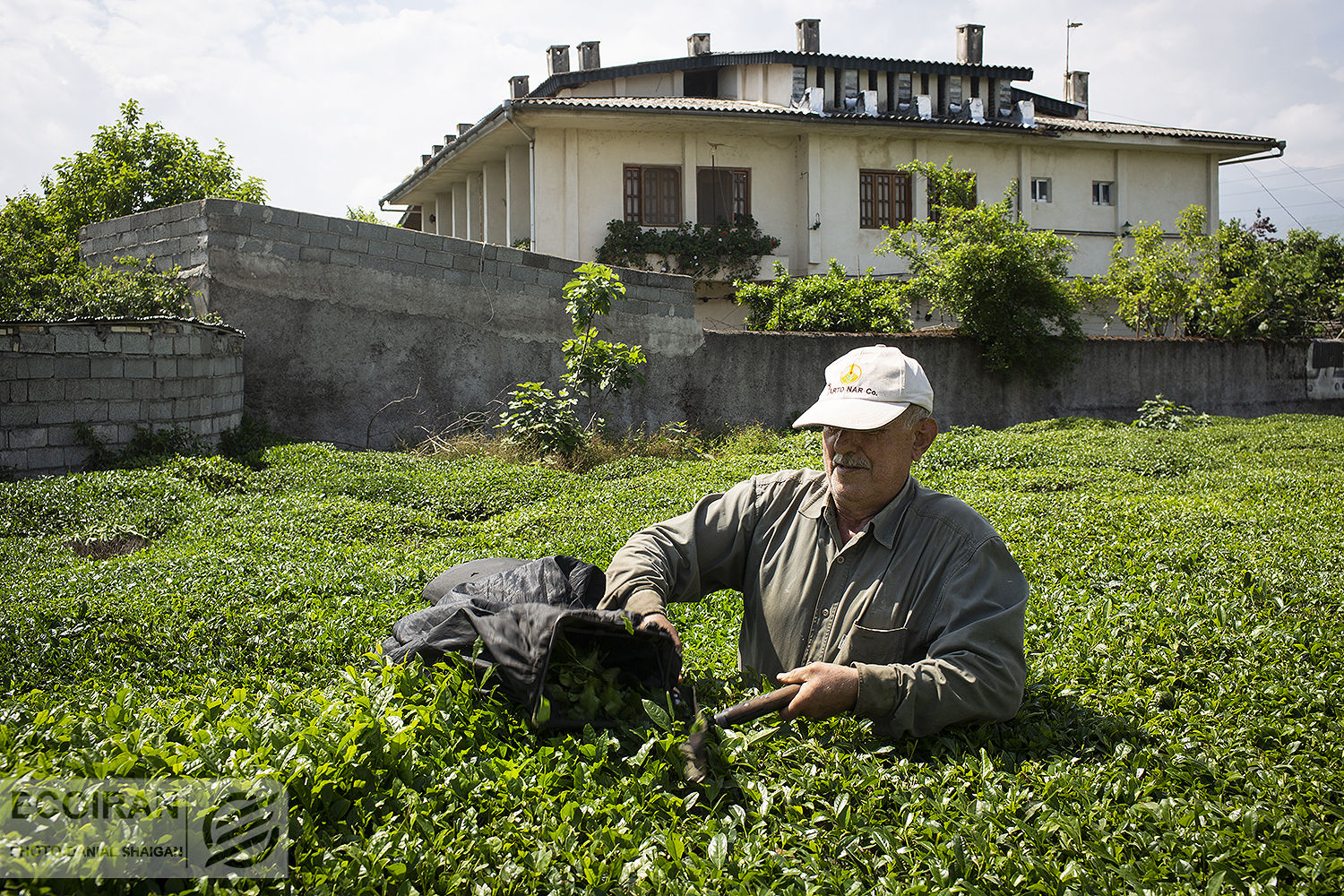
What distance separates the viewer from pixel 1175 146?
25.7 metres

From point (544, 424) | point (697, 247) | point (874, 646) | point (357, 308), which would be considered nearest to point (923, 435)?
point (874, 646)

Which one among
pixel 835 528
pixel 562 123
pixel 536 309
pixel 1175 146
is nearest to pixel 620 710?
pixel 835 528

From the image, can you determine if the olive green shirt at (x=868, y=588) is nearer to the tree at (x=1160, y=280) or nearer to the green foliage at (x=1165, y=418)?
the green foliage at (x=1165, y=418)

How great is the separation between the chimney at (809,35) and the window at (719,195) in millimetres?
5029

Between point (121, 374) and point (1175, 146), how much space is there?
993 inches

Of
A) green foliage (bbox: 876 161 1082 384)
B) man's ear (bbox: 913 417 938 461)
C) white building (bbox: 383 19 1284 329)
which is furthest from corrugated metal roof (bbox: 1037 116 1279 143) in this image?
man's ear (bbox: 913 417 938 461)

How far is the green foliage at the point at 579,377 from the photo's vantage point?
12180mm

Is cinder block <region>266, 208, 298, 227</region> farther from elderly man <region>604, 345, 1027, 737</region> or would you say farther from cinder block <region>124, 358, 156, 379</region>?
elderly man <region>604, 345, 1027, 737</region>

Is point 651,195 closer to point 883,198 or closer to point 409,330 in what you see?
point 883,198

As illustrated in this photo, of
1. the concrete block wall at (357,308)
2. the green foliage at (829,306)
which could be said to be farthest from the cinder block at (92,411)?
the green foliage at (829,306)

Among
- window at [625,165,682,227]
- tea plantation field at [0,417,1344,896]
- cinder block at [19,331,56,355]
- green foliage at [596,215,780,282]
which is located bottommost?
tea plantation field at [0,417,1344,896]

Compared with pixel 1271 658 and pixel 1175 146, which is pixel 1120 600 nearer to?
pixel 1271 658

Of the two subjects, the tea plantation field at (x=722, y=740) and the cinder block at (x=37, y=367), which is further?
the cinder block at (x=37, y=367)
